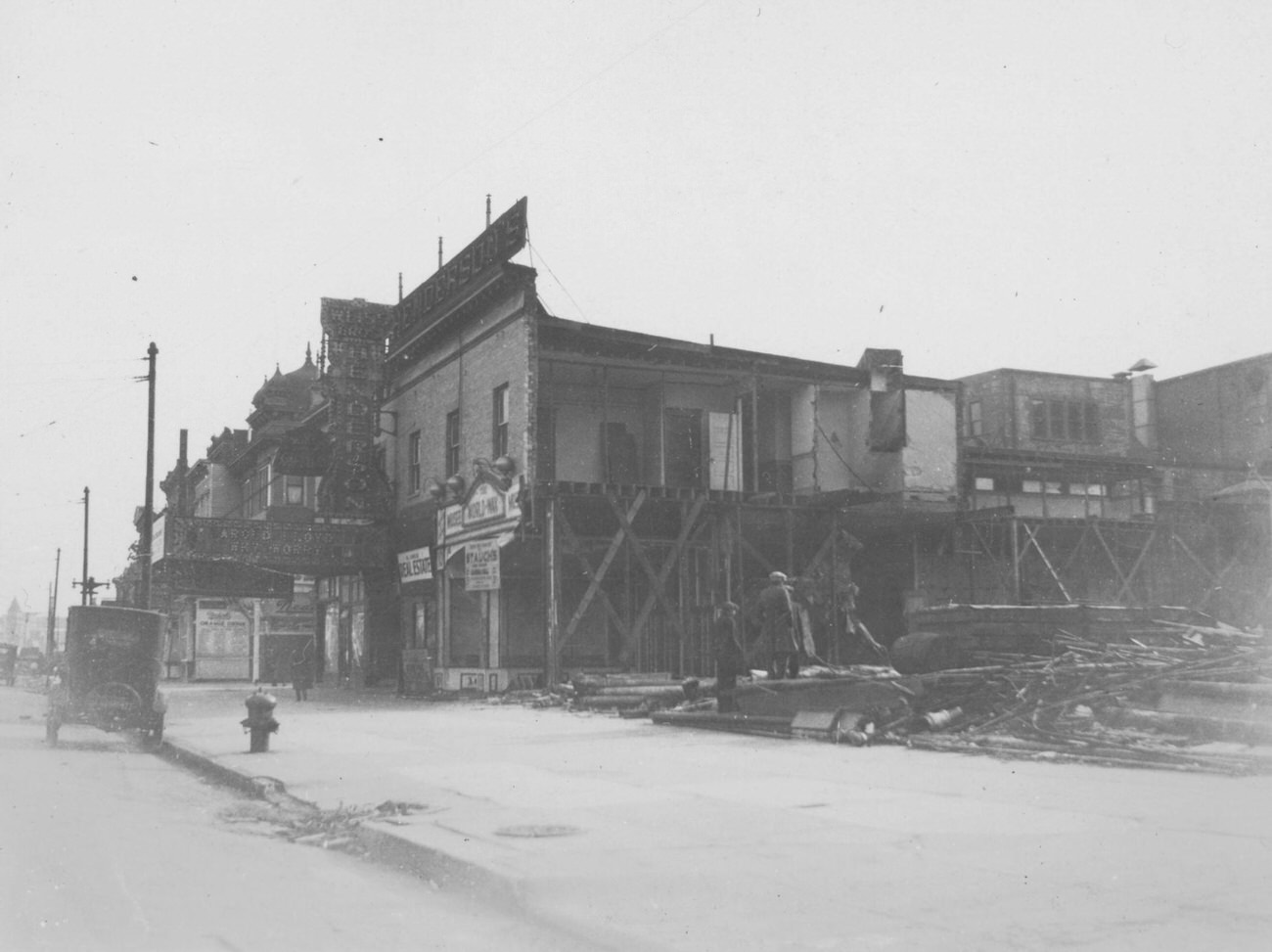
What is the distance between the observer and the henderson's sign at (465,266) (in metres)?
24.3

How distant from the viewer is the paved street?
5582 mm

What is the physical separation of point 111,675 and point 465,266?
12.9m

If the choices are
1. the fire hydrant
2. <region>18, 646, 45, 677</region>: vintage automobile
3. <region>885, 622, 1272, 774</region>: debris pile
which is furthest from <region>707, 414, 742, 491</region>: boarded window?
<region>18, 646, 45, 677</region>: vintage automobile

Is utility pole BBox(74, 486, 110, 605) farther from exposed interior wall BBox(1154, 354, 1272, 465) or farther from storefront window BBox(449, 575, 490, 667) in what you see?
exposed interior wall BBox(1154, 354, 1272, 465)

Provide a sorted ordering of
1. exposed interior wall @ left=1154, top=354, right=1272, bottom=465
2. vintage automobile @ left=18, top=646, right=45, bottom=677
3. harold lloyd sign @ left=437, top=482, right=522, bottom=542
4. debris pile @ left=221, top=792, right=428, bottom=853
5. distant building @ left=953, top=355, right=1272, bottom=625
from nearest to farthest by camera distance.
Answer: debris pile @ left=221, top=792, right=428, bottom=853 < harold lloyd sign @ left=437, top=482, right=522, bottom=542 < distant building @ left=953, top=355, right=1272, bottom=625 < exposed interior wall @ left=1154, top=354, right=1272, bottom=465 < vintage automobile @ left=18, top=646, right=45, bottom=677

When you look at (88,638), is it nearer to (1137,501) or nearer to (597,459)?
(597,459)

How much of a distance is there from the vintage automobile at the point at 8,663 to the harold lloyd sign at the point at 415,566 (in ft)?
107

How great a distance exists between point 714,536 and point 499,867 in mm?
18046

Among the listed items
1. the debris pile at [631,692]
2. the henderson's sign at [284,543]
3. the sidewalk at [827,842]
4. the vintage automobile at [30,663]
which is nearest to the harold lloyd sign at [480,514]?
the henderson's sign at [284,543]

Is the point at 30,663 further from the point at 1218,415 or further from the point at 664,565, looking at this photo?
the point at 1218,415

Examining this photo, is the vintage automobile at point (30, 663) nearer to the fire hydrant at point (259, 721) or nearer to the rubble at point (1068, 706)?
the fire hydrant at point (259, 721)

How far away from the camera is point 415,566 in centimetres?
2855

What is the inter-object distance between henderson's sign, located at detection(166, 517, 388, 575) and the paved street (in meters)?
18.0

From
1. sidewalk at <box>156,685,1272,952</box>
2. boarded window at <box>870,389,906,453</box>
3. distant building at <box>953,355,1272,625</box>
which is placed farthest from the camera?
distant building at <box>953,355,1272,625</box>
